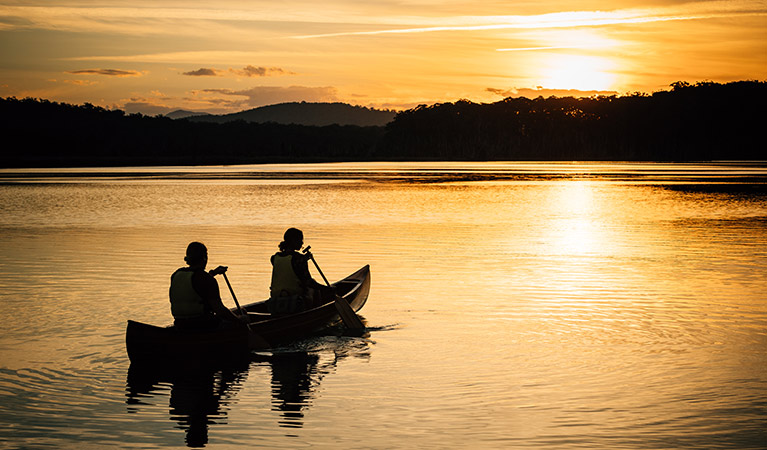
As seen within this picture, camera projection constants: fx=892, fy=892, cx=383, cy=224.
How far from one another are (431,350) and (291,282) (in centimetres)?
267

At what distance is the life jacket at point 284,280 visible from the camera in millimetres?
14258

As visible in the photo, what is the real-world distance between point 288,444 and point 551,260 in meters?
16.6

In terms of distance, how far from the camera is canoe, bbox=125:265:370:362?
1177cm

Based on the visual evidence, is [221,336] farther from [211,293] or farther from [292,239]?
[292,239]

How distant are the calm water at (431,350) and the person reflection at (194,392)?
4cm

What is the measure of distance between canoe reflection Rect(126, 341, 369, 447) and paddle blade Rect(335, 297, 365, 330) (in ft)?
4.73

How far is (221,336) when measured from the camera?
1231 cm

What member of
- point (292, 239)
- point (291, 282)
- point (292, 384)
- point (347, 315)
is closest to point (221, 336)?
point (292, 384)

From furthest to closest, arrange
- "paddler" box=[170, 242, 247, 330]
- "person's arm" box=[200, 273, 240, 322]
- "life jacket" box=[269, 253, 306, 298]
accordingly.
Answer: "life jacket" box=[269, 253, 306, 298] < "person's arm" box=[200, 273, 240, 322] < "paddler" box=[170, 242, 247, 330]

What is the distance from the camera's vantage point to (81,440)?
9.05 m

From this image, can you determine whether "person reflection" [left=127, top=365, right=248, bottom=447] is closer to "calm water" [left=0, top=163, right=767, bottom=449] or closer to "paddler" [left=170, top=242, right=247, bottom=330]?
"calm water" [left=0, top=163, right=767, bottom=449]

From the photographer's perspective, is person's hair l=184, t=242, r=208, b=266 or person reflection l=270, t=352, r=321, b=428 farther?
person's hair l=184, t=242, r=208, b=266

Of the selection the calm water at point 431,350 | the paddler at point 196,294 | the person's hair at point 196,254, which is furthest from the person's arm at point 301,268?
the person's hair at point 196,254

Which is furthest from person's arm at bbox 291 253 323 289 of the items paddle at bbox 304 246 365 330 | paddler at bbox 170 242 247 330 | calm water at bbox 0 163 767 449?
paddler at bbox 170 242 247 330
